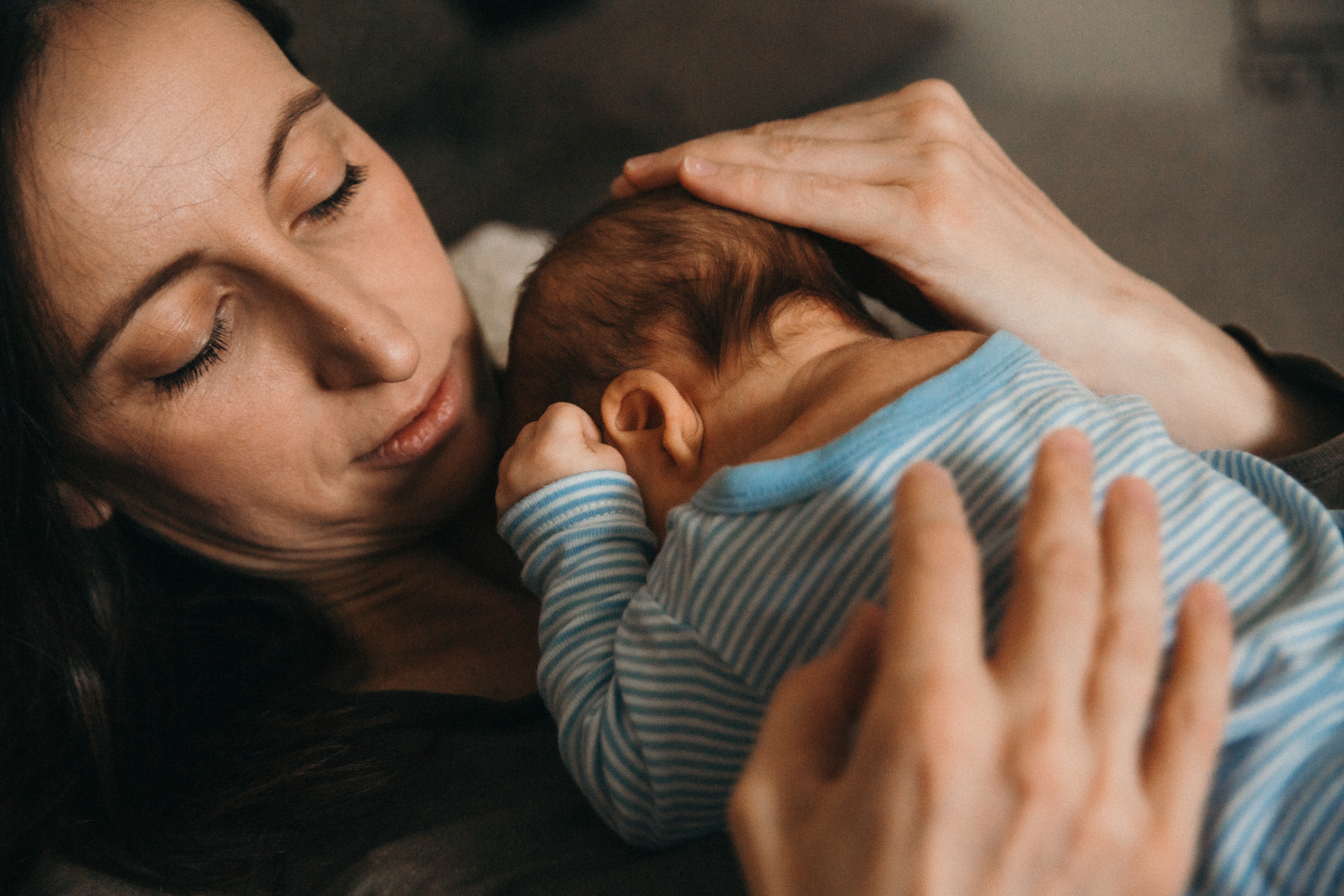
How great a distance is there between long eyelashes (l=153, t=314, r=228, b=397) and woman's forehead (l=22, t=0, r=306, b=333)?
0.11 meters

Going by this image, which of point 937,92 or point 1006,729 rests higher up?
point 937,92

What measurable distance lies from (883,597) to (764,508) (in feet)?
0.40

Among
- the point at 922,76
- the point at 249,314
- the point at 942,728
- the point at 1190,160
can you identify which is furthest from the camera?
the point at 922,76

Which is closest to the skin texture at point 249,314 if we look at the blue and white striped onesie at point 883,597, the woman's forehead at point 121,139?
the woman's forehead at point 121,139

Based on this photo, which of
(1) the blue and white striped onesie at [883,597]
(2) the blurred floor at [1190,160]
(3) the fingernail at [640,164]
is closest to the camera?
(1) the blue and white striped onesie at [883,597]

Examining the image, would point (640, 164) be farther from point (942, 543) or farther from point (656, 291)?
point (942, 543)

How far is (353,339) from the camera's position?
93 centimetres

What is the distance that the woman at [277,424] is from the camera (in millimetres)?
851

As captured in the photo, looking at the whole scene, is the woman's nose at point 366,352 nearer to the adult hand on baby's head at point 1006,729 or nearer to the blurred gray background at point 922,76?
the adult hand on baby's head at point 1006,729

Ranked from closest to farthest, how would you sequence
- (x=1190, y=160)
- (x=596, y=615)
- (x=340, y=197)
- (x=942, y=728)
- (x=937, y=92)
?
(x=942, y=728) < (x=596, y=615) < (x=340, y=197) < (x=937, y=92) < (x=1190, y=160)

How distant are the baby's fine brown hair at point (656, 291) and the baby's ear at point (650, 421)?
0.13 ft

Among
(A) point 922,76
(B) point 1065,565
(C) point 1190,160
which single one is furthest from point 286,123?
(C) point 1190,160

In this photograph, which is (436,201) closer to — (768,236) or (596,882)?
(768,236)

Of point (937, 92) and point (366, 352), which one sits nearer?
point (366, 352)
